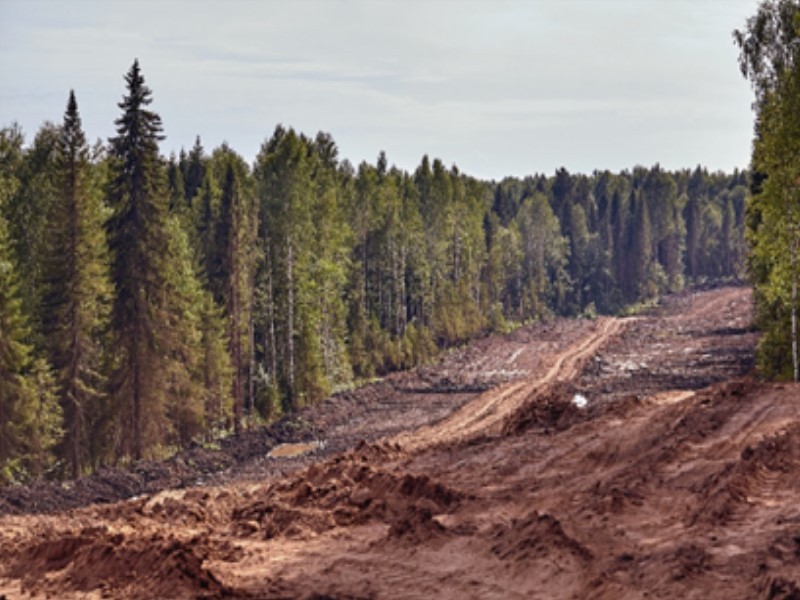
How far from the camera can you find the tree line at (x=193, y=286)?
34062mm

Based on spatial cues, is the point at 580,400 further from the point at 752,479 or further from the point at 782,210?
the point at 752,479

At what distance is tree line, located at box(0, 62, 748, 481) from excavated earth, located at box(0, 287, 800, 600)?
489 cm

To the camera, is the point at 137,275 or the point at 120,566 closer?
the point at 120,566

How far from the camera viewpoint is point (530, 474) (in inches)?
845

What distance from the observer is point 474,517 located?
18.2 meters

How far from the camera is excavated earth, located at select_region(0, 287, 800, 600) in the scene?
14.5 m

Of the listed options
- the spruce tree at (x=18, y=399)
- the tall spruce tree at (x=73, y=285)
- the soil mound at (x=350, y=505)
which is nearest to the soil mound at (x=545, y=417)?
the soil mound at (x=350, y=505)

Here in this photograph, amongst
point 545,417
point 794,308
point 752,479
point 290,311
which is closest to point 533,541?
point 752,479

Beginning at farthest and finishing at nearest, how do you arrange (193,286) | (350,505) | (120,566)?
(193,286)
(350,505)
(120,566)

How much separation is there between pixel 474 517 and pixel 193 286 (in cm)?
2497

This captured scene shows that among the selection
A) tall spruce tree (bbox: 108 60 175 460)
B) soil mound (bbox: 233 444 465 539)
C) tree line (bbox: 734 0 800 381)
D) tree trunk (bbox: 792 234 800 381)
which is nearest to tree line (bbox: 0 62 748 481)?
tall spruce tree (bbox: 108 60 175 460)

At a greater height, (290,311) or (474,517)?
(290,311)

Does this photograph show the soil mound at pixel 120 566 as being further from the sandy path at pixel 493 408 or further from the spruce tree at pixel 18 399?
the spruce tree at pixel 18 399

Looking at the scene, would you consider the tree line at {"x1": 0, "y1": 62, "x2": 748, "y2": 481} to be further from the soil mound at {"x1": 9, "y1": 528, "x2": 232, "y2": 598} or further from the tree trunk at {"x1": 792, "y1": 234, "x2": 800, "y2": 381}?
the tree trunk at {"x1": 792, "y1": 234, "x2": 800, "y2": 381}
